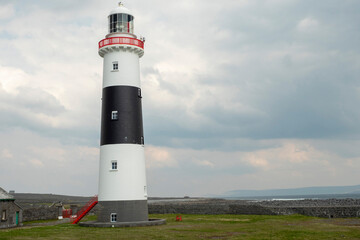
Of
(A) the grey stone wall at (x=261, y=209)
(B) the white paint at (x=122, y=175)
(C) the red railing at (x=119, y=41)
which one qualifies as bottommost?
(A) the grey stone wall at (x=261, y=209)

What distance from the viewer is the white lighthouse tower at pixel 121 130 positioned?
26344mm

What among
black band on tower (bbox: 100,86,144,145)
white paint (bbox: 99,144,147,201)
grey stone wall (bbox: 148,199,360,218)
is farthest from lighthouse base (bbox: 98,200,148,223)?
grey stone wall (bbox: 148,199,360,218)

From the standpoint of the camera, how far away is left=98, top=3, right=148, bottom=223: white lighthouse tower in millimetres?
26344

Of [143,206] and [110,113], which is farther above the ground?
[110,113]

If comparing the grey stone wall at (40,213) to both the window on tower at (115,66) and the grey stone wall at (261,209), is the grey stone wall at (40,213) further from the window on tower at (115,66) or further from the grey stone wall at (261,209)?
the window on tower at (115,66)

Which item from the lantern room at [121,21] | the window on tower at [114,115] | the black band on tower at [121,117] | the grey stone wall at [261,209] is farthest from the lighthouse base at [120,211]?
the grey stone wall at [261,209]

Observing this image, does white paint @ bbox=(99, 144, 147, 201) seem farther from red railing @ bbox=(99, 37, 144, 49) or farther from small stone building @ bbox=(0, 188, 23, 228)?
red railing @ bbox=(99, 37, 144, 49)

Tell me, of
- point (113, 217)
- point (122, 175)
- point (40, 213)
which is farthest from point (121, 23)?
point (40, 213)

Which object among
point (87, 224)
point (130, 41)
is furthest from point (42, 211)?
point (130, 41)

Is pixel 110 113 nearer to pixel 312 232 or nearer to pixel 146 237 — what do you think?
pixel 146 237

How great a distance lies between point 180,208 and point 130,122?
1538cm

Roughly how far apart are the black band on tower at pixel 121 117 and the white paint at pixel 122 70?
1.43 feet

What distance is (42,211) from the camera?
3481 cm

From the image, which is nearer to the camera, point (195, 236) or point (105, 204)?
point (195, 236)
